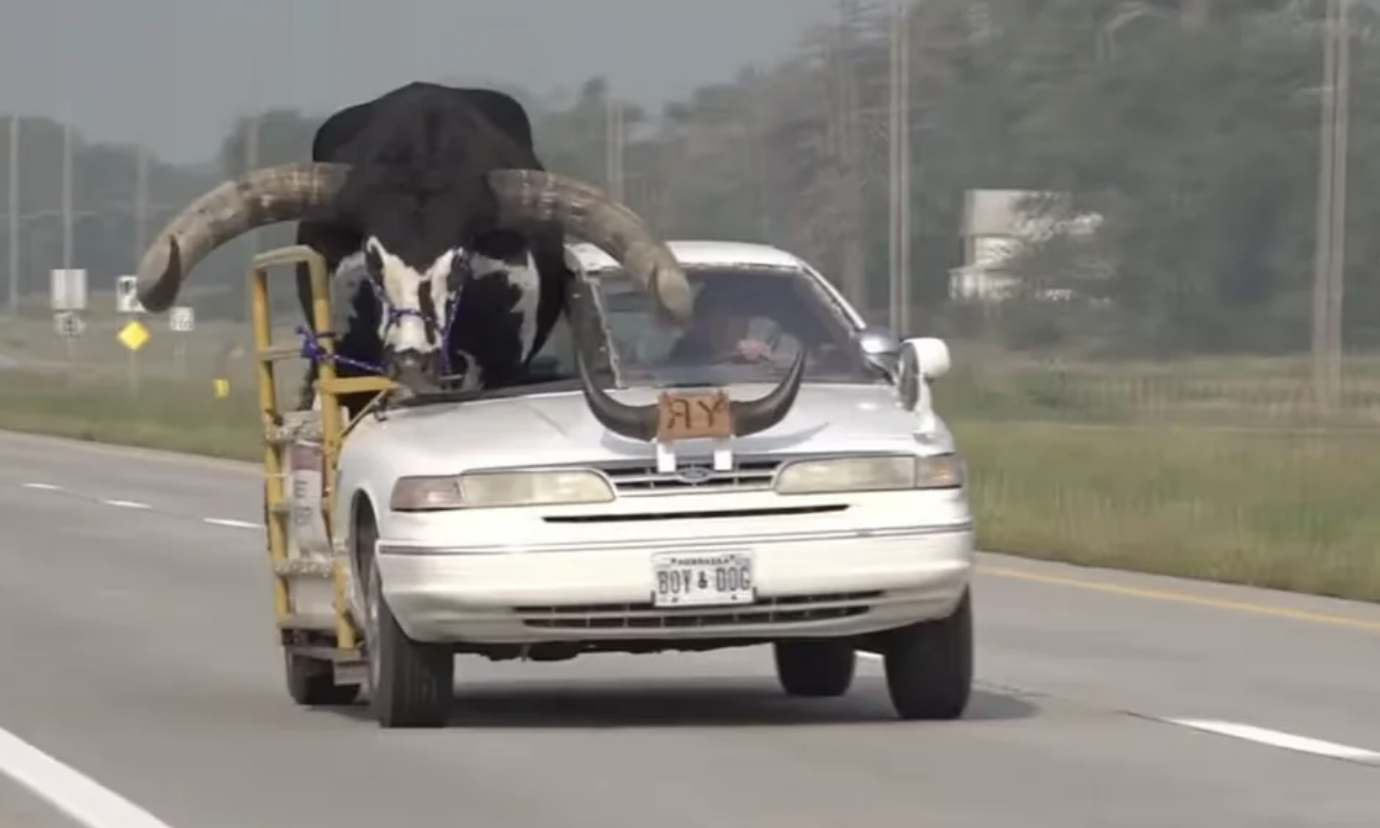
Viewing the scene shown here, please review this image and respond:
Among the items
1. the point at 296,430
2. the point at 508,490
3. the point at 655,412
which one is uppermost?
the point at 655,412

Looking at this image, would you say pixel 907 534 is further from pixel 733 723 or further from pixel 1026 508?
pixel 1026 508

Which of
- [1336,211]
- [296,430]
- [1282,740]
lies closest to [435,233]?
[296,430]

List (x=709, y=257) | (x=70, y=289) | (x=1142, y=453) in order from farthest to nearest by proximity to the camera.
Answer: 1. (x=70, y=289)
2. (x=1142, y=453)
3. (x=709, y=257)

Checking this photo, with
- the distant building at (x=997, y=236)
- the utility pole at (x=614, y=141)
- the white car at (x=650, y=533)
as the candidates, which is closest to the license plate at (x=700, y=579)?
the white car at (x=650, y=533)

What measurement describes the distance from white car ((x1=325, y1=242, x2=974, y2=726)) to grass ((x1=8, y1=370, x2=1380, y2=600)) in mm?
3313

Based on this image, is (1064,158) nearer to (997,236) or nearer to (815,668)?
(997,236)

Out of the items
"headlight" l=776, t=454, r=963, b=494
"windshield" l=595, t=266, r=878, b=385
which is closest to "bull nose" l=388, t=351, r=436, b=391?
"windshield" l=595, t=266, r=878, b=385

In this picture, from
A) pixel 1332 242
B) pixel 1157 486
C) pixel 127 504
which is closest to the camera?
pixel 1157 486

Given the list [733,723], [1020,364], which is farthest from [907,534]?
[1020,364]

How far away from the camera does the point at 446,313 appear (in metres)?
13.7

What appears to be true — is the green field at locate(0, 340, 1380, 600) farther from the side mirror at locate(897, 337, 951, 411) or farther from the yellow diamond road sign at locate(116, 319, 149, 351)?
the side mirror at locate(897, 337, 951, 411)

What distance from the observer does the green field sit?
25.3m

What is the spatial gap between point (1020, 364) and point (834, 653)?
6198cm

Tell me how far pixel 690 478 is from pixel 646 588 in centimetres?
42
